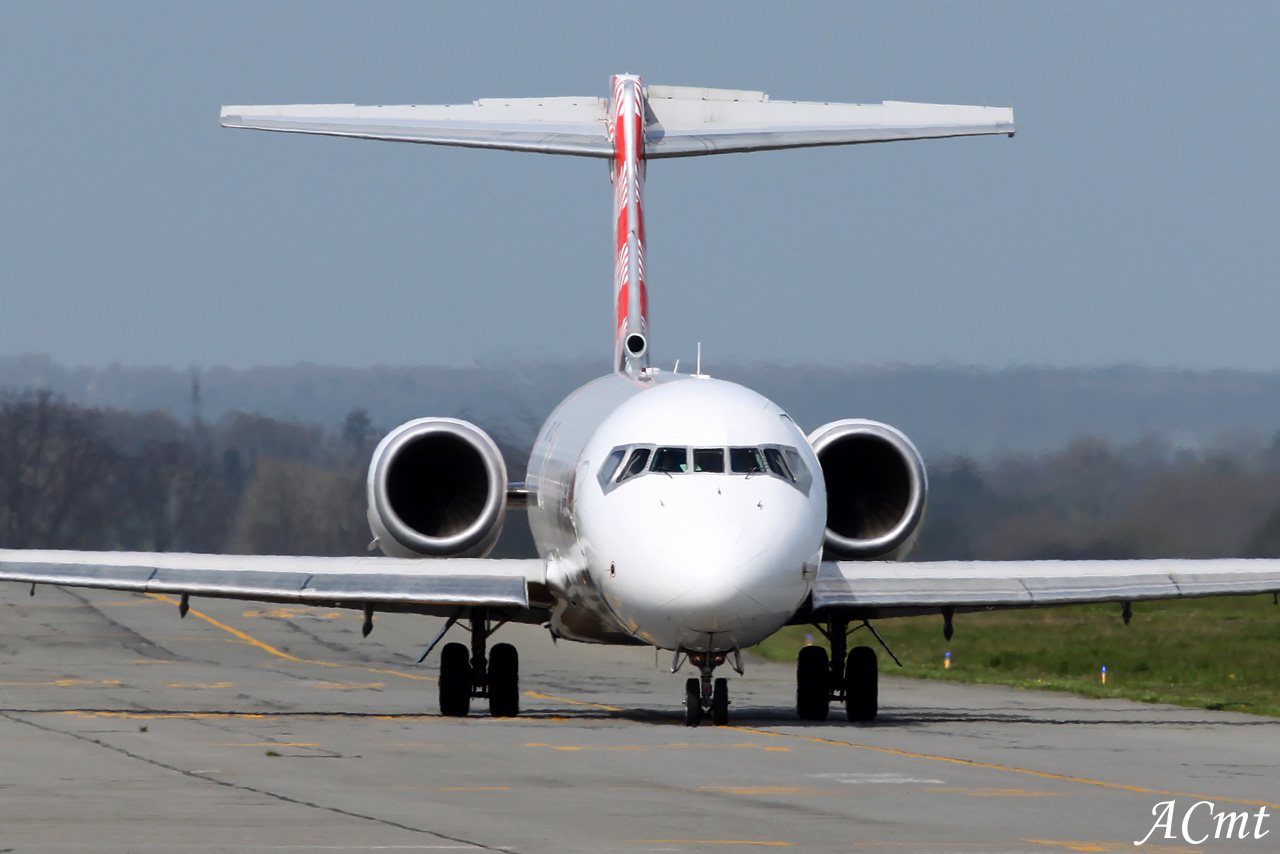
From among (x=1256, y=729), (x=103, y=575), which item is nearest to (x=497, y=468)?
(x=103, y=575)

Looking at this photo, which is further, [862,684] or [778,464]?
[862,684]

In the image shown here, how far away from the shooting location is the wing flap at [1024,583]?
64.0 feet

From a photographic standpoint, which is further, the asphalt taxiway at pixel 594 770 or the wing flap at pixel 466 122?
the wing flap at pixel 466 122

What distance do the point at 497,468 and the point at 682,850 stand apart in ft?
40.8

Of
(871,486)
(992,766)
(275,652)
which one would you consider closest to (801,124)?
(871,486)

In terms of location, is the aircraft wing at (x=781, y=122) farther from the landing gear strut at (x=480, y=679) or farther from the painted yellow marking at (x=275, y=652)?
the painted yellow marking at (x=275, y=652)

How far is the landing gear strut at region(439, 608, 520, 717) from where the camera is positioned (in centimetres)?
2084

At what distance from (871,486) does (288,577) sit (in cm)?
627

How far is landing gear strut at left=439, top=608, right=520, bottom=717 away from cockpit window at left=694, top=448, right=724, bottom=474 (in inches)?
152

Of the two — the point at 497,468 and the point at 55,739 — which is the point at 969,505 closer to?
the point at 497,468

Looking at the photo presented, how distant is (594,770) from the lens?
48.0 ft

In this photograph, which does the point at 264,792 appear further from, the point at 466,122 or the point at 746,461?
the point at 466,122

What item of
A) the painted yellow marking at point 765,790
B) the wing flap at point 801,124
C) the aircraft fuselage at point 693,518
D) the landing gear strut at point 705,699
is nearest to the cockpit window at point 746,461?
the aircraft fuselage at point 693,518

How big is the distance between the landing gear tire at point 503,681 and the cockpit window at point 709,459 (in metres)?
4.01
